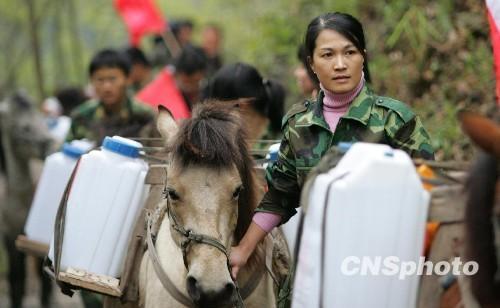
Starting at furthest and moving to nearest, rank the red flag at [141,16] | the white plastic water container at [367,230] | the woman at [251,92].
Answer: the red flag at [141,16] → the woman at [251,92] → the white plastic water container at [367,230]

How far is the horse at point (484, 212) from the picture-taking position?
3635 millimetres

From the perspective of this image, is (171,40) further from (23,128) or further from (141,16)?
(23,128)

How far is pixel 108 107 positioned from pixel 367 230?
540 cm

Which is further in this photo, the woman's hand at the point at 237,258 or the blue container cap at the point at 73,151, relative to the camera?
the blue container cap at the point at 73,151

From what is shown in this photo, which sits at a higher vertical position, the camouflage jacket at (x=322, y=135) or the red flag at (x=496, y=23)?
the red flag at (x=496, y=23)

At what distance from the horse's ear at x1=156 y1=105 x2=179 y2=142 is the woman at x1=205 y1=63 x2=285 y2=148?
146 centimetres

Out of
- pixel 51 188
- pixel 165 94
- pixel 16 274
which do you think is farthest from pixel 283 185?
pixel 16 274

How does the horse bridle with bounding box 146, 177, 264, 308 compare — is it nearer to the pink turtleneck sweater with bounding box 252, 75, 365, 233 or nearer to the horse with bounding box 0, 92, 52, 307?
the pink turtleneck sweater with bounding box 252, 75, 365, 233

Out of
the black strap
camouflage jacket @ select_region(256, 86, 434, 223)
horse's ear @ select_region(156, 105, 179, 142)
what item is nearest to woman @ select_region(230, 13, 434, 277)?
camouflage jacket @ select_region(256, 86, 434, 223)

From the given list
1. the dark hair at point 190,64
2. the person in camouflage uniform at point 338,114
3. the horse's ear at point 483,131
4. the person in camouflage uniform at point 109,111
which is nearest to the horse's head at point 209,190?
the person in camouflage uniform at point 338,114

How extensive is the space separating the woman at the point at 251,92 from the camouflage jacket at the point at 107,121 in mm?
572

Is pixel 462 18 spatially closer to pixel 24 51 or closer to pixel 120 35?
pixel 24 51

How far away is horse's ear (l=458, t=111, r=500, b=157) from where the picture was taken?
360cm

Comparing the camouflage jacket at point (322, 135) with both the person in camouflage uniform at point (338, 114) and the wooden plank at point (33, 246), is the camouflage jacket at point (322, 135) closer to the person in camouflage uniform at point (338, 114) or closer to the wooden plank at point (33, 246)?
the person in camouflage uniform at point (338, 114)
